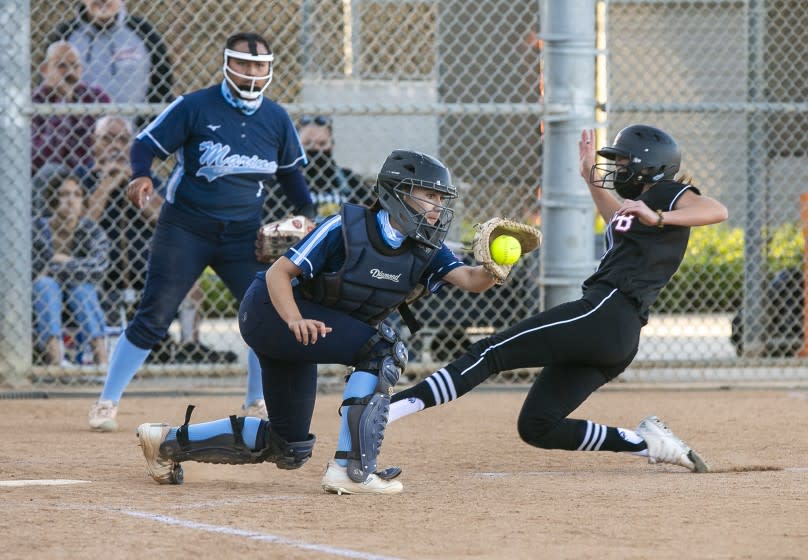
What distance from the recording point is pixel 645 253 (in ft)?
16.7

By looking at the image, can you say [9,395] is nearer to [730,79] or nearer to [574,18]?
[574,18]

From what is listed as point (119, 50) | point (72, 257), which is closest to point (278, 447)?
point (72, 257)

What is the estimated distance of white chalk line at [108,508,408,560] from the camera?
3367mm

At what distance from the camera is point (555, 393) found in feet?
16.8

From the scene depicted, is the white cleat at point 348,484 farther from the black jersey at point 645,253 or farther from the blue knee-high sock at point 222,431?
the black jersey at point 645,253

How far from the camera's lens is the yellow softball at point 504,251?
4551mm

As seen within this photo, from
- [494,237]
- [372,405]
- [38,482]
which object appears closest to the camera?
[372,405]

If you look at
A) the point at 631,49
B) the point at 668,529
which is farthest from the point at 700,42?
the point at 668,529

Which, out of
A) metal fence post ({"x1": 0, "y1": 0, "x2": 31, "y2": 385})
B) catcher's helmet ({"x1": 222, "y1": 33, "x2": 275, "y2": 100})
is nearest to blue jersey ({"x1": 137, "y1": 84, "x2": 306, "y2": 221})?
catcher's helmet ({"x1": 222, "y1": 33, "x2": 275, "y2": 100})

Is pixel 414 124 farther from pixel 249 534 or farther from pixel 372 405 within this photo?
pixel 249 534

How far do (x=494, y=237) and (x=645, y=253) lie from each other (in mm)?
791

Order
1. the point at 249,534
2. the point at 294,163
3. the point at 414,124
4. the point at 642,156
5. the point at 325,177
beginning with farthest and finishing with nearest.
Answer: the point at 414,124, the point at 325,177, the point at 294,163, the point at 642,156, the point at 249,534

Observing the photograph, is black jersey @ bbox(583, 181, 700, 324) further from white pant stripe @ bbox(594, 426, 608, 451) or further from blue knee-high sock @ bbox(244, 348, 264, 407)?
blue knee-high sock @ bbox(244, 348, 264, 407)

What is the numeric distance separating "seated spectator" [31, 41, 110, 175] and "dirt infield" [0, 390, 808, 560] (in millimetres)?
2128
